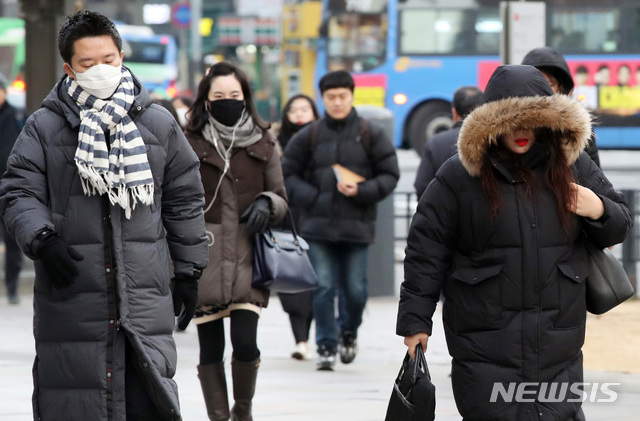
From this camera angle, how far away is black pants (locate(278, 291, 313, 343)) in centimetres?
864

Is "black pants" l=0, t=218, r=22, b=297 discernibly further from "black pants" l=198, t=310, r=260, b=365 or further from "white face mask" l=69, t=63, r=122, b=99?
"white face mask" l=69, t=63, r=122, b=99

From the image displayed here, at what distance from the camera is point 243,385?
20.0 ft

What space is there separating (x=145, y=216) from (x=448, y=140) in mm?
3413

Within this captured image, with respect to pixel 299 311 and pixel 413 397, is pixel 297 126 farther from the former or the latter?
pixel 413 397

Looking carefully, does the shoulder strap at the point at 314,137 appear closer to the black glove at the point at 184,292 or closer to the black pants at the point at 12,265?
the black pants at the point at 12,265

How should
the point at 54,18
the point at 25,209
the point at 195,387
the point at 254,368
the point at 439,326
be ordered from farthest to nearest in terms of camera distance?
the point at 54,18, the point at 439,326, the point at 195,387, the point at 254,368, the point at 25,209

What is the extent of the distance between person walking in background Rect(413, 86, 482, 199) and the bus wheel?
57.6 feet

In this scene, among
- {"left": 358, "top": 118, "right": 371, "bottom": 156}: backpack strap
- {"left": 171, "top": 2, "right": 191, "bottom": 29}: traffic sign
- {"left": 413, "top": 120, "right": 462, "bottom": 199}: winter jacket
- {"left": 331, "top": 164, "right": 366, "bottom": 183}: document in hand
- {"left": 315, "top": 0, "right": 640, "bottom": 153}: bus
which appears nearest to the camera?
{"left": 413, "top": 120, "right": 462, "bottom": 199}: winter jacket

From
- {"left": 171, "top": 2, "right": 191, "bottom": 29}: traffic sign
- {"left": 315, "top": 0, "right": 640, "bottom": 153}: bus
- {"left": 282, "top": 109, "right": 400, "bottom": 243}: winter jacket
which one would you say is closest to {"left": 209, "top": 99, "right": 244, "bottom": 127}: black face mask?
{"left": 282, "top": 109, "right": 400, "bottom": 243}: winter jacket

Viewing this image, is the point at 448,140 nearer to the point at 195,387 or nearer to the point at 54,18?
the point at 195,387

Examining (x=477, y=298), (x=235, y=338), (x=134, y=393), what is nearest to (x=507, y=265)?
(x=477, y=298)

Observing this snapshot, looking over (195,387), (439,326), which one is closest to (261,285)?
(195,387)

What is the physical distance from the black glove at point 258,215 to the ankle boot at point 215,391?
0.66m

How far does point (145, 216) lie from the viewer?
441 centimetres
